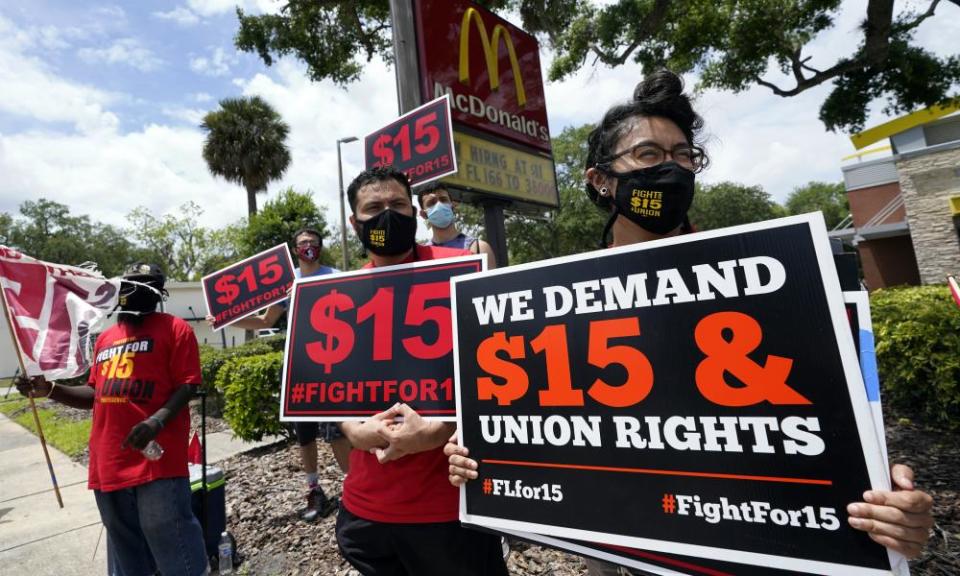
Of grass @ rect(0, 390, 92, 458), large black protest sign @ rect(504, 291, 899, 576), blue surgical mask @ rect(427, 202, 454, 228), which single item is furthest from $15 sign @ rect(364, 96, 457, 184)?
grass @ rect(0, 390, 92, 458)

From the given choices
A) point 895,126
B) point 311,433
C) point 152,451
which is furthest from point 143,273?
point 895,126

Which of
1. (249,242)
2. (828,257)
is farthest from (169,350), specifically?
(249,242)

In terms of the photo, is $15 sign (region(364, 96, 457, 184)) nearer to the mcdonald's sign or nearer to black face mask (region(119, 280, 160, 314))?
the mcdonald's sign

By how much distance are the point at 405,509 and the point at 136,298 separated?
2.22 metres

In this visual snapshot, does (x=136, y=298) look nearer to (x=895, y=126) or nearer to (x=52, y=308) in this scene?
(x=52, y=308)

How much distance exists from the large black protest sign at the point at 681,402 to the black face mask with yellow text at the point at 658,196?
0.82 feet

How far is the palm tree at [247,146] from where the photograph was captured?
80.9 feet

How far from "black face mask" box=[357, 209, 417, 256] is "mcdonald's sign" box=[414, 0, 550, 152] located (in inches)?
142

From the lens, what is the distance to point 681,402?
1189mm

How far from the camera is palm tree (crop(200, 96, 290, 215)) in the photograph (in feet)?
80.9

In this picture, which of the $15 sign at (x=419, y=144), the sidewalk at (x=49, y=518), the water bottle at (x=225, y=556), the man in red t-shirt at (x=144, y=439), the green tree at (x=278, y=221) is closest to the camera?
the man in red t-shirt at (x=144, y=439)

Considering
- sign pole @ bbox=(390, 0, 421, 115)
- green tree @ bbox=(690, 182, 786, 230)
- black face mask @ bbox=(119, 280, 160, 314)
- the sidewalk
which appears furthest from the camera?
green tree @ bbox=(690, 182, 786, 230)

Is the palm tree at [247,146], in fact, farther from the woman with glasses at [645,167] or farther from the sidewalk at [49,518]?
the woman with glasses at [645,167]

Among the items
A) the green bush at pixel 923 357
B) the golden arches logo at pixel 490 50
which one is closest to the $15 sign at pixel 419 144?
the golden arches logo at pixel 490 50
